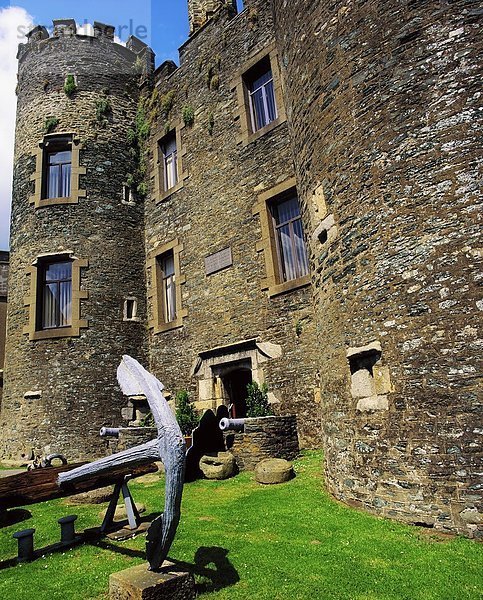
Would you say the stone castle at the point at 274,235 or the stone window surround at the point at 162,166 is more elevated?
the stone window surround at the point at 162,166

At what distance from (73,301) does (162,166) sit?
4.84m

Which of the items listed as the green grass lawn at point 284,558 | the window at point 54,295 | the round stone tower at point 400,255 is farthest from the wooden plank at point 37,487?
the window at point 54,295

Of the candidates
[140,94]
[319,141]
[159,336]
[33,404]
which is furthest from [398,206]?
[140,94]

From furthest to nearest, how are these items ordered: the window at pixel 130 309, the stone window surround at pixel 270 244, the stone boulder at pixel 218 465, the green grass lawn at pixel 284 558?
the window at pixel 130 309, the stone window surround at pixel 270 244, the stone boulder at pixel 218 465, the green grass lawn at pixel 284 558

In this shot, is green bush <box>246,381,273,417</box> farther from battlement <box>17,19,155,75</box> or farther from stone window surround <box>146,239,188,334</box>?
battlement <box>17,19,155,75</box>

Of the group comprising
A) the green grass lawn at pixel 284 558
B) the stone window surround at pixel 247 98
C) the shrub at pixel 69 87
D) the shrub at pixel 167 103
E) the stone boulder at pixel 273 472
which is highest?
the shrub at pixel 69 87

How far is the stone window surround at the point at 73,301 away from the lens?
12281 millimetres

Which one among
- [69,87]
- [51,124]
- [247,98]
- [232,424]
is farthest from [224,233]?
[69,87]

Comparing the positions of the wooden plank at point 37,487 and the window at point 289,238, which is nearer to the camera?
the wooden plank at point 37,487

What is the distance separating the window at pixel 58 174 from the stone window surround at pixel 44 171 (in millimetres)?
170

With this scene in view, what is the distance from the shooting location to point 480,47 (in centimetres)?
503

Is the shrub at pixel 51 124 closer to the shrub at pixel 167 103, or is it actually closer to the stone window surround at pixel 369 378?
the shrub at pixel 167 103

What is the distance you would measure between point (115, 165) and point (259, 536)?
1201 centimetres

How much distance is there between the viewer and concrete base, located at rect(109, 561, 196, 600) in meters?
3.07
